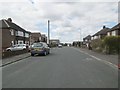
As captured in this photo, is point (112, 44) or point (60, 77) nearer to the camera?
point (60, 77)

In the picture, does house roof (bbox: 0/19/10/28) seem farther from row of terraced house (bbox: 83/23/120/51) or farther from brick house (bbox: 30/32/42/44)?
brick house (bbox: 30/32/42/44)

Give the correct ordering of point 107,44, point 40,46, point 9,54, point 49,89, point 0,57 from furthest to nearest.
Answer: point 107,44 < point 40,46 < point 9,54 < point 0,57 < point 49,89

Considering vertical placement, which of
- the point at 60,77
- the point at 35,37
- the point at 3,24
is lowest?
the point at 60,77

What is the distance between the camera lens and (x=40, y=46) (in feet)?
91.8

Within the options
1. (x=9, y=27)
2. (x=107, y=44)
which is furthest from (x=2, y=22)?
(x=107, y=44)

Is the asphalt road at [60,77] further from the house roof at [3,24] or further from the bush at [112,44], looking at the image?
the house roof at [3,24]

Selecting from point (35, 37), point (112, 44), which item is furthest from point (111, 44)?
point (35, 37)

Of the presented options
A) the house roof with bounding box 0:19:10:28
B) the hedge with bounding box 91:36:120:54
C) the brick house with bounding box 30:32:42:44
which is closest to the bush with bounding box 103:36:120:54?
the hedge with bounding box 91:36:120:54

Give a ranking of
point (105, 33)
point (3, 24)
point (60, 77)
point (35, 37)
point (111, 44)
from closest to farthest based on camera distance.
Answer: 1. point (60, 77)
2. point (111, 44)
3. point (3, 24)
4. point (105, 33)
5. point (35, 37)

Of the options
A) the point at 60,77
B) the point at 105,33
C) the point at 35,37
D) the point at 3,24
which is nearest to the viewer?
the point at 60,77

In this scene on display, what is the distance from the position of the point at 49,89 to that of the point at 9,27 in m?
51.8

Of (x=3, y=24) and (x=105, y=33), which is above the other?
(x=3, y=24)

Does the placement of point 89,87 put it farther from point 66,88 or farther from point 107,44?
point 107,44

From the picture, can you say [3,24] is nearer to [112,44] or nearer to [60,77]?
[112,44]
